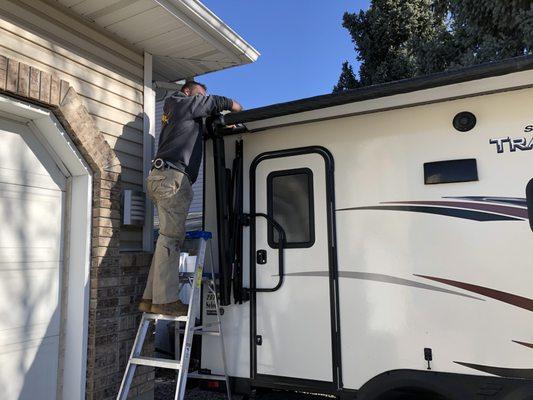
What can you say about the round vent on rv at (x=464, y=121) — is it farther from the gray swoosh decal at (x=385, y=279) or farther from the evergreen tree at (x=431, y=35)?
the evergreen tree at (x=431, y=35)

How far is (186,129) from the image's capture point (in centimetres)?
353

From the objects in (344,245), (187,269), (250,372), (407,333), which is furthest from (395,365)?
(187,269)

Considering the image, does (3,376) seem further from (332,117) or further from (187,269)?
(332,117)

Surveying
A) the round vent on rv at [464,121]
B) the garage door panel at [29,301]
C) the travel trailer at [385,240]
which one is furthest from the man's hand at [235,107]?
the garage door panel at [29,301]

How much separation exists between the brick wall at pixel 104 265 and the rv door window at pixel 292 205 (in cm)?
128

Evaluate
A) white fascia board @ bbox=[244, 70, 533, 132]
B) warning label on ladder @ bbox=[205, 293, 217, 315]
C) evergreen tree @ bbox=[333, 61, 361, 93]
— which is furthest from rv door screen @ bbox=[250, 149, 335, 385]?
evergreen tree @ bbox=[333, 61, 361, 93]

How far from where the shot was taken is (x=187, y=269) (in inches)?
139

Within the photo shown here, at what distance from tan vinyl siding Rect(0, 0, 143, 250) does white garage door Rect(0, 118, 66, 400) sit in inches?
20.7

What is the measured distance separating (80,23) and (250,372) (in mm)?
3012

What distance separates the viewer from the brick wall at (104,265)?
3.30 meters

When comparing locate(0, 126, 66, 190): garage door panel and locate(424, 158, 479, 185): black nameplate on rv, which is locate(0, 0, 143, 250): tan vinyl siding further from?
locate(424, 158, 479, 185): black nameplate on rv

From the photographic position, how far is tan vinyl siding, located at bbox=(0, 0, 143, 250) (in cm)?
312

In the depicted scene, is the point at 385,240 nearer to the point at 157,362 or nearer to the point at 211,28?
the point at 157,362

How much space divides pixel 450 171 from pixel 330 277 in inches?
41.0
